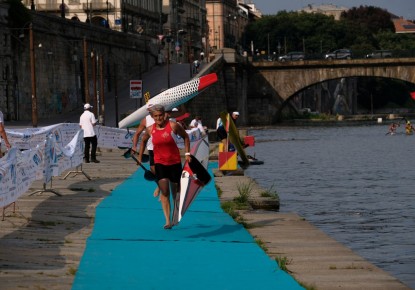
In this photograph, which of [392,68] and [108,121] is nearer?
[108,121]

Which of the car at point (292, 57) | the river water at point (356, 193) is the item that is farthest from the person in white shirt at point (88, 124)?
the car at point (292, 57)

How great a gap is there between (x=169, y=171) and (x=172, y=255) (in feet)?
8.46

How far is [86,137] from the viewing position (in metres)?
30.6

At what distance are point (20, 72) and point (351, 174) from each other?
105ft

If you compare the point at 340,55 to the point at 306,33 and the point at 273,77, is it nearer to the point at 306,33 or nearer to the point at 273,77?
the point at 273,77

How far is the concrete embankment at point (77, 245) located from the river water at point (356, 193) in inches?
38.8

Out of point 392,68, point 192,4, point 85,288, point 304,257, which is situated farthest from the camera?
point 192,4

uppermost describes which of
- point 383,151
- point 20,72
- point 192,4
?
point 192,4

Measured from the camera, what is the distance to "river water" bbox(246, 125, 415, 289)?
1737 centimetres

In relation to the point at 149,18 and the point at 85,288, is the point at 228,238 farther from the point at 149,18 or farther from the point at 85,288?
the point at 149,18

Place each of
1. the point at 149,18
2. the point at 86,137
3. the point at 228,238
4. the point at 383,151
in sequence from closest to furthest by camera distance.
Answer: the point at 228,238 < the point at 86,137 < the point at 383,151 < the point at 149,18

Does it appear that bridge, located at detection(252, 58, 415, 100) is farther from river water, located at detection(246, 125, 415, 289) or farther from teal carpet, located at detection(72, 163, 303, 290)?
teal carpet, located at detection(72, 163, 303, 290)

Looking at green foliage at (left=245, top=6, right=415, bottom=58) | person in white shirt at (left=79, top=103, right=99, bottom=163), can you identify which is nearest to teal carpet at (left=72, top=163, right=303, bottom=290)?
person in white shirt at (left=79, top=103, right=99, bottom=163)

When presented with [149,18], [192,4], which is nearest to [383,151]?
[149,18]
